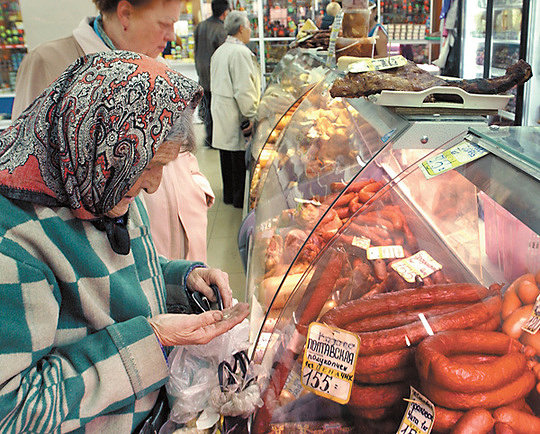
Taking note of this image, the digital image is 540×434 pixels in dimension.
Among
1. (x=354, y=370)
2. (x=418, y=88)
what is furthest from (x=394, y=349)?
(x=418, y=88)

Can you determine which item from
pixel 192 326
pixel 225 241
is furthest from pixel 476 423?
pixel 225 241

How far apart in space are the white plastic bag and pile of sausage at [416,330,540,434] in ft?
2.26

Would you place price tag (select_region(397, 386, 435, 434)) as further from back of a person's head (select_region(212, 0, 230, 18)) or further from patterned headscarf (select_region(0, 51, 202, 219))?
back of a person's head (select_region(212, 0, 230, 18))

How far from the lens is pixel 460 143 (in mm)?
1571

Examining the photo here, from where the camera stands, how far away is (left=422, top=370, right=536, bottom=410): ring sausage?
109 centimetres

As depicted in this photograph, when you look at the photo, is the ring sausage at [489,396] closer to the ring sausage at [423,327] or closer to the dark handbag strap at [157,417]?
the ring sausage at [423,327]

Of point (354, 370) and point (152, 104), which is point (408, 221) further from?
point (152, 104)

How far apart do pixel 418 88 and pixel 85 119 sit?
3.84 feet

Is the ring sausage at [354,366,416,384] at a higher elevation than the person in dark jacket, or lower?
lower

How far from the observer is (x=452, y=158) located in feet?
4.95

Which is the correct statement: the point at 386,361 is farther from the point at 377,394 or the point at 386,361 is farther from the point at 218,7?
the point at 218,7

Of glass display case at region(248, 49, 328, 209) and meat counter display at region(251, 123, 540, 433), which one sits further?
glass display case at region(248, 49, 328, 209)

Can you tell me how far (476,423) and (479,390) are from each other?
0.07 meters

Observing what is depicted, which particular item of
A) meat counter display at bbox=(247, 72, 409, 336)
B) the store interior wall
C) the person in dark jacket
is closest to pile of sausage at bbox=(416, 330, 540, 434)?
meat counter display at bbox=(247, 72, 409, 336)
